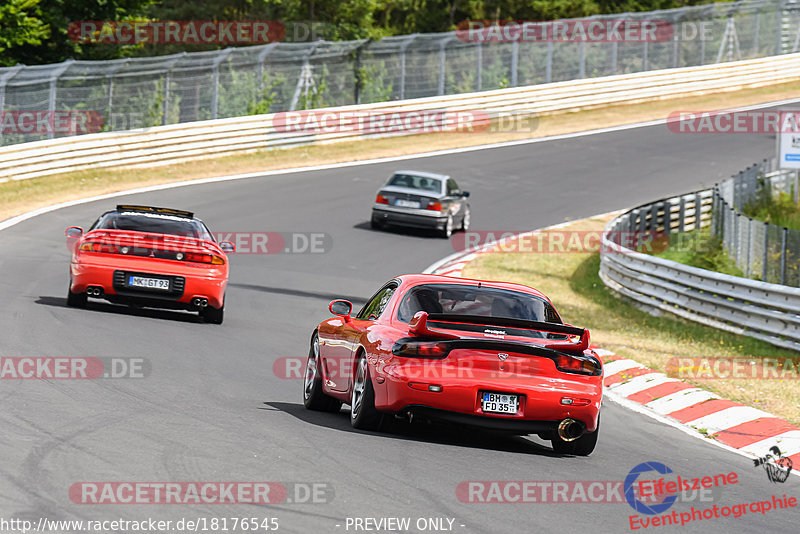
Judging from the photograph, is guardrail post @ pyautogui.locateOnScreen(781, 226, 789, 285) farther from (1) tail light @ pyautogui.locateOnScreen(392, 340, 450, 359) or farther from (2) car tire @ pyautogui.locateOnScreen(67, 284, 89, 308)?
(1) tail light @ pyautogui.locateOnScreen(392, 340, 450, 359)

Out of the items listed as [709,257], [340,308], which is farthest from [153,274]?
[709,257]

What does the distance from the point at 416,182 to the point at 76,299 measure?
1372 centimetres

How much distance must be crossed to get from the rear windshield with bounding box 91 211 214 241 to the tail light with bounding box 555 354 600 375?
815 cm

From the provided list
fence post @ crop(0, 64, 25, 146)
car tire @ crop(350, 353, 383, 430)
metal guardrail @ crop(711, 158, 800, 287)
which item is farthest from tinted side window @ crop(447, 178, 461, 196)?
car tire @ crop(350, 353, 383, 430)

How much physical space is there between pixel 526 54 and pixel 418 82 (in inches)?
192

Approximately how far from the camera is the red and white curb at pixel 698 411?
417 inches

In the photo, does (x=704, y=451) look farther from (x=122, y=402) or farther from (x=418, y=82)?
(x=418, y=82)

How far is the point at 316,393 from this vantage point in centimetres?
1027

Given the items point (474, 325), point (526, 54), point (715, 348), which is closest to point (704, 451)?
point (474, 325)

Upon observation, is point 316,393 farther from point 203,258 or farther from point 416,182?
point 416,182

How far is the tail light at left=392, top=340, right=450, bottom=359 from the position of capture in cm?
869

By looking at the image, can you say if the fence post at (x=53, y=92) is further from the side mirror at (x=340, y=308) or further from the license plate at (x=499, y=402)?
the license plate at (x=499, y=402)

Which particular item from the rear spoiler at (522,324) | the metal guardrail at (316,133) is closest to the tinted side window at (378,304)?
the rear spoiler at (522,324)

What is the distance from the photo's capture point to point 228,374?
11.8m
